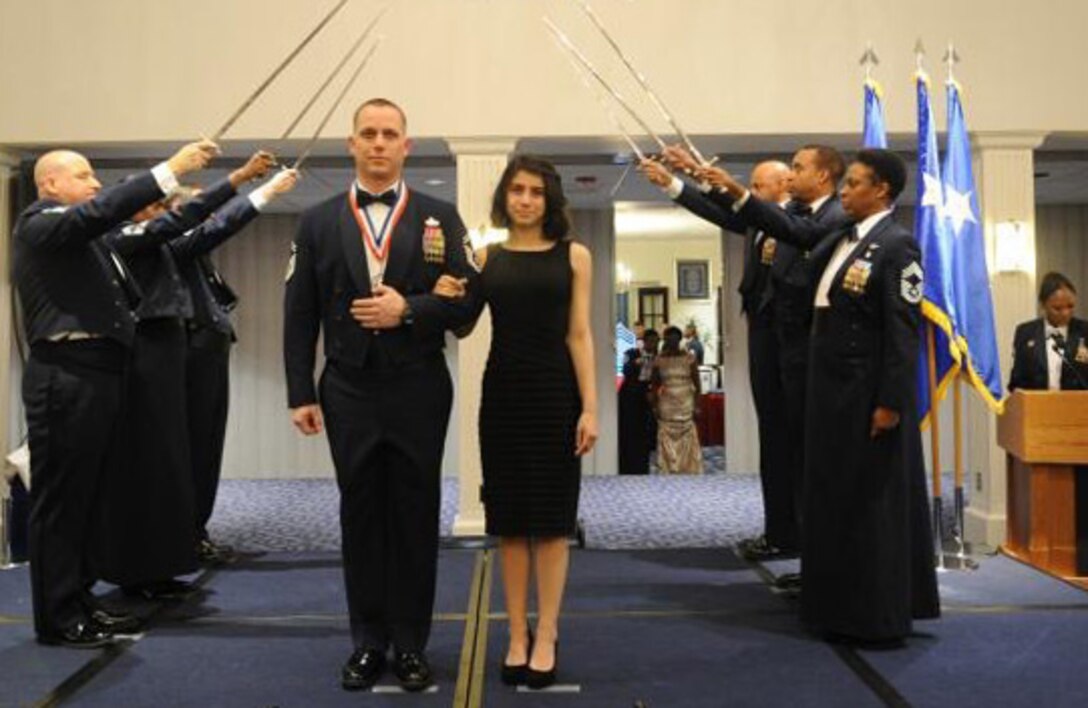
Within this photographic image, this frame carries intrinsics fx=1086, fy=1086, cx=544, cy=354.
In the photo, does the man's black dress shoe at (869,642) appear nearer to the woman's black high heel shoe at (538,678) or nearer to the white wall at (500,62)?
the woman's black high heel shoe at (538,678)

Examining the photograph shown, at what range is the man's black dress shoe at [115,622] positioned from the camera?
3.58m

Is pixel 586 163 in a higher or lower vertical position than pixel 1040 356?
higher

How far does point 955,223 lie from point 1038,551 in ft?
5.17

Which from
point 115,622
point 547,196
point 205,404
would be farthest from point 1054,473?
point 115,622

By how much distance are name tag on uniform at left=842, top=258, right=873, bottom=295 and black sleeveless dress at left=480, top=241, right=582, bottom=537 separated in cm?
103

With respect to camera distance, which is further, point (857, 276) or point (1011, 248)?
point (1011, 248)

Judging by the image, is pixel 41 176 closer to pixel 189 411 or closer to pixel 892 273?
pixel 189 411

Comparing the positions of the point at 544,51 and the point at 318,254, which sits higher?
the point at 544,51

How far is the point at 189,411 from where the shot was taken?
4.64 meters

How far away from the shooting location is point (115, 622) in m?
3.61

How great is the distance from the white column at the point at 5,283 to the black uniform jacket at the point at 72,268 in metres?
2.94

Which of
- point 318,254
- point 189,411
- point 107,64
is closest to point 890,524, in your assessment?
point 318,254

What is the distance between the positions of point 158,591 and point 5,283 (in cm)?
299

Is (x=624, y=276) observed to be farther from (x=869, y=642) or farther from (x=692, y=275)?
(x=869, y=642)
